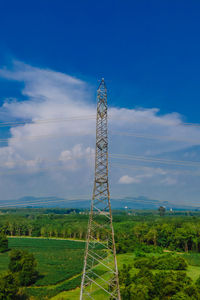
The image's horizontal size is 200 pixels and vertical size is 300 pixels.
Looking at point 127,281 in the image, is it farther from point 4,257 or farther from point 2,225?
point 2,225

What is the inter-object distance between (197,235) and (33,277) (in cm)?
4451

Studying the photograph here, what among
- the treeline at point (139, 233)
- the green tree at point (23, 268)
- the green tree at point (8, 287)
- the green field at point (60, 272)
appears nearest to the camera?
the green tree at point (8, 287)

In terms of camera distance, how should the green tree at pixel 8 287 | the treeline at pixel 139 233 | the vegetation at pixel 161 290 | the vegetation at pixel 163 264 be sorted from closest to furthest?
the vegetation at pixel 161 290
the green tree at pixel 8 287
the vegetation at pixel 163 264
the treeline at pixel 139 233

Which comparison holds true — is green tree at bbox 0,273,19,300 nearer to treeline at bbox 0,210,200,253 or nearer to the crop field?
the crop field

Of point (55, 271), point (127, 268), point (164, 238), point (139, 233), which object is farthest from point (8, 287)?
point (139, 233)

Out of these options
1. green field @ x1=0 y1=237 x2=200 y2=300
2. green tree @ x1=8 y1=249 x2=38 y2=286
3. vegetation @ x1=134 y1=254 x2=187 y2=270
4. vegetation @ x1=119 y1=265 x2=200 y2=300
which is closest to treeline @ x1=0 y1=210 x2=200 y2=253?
green field @ x1=0 y1=237 x2=200 y2=300

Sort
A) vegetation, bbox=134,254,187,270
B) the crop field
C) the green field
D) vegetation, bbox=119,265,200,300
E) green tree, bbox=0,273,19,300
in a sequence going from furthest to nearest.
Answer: vegetation, bbox=134,254,187,270, the crop field, the green field, green tree, bbox=0,273,19,300, vegetation, bbox=119,265,200,300

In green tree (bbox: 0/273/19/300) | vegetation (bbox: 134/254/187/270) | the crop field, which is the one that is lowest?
the crop field

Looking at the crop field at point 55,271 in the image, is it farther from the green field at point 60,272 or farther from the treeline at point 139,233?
the treeline at point 139,233

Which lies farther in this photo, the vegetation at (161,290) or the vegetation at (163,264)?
the vegetation at (163,264)

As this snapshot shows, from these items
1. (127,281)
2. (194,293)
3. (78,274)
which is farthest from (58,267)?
(194,293)

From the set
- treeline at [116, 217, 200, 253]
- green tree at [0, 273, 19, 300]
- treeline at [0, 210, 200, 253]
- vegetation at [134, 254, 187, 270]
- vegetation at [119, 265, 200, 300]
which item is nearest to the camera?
vegetation at [119, 265, 200, 300]

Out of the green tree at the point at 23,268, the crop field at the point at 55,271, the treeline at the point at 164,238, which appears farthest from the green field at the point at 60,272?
the treeline at the point at 164,238

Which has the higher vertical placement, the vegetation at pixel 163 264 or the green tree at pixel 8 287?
the green tree at pixel 8 287
